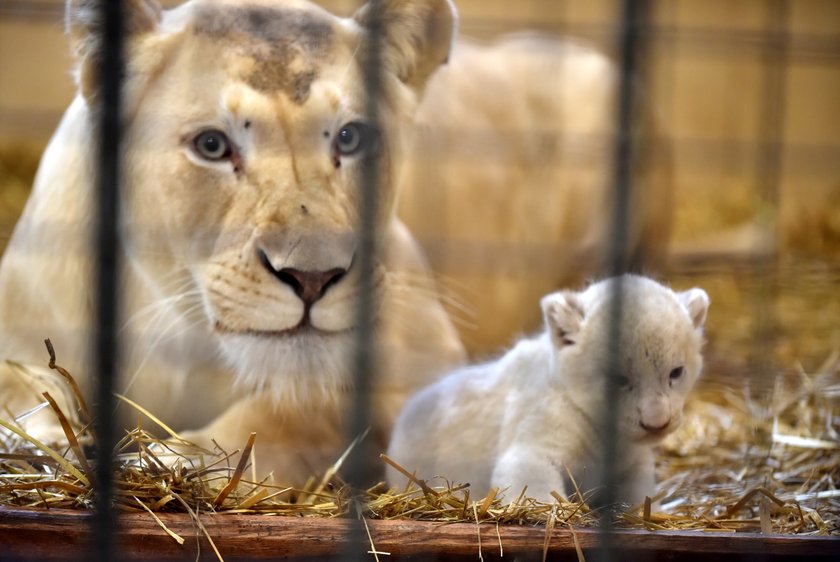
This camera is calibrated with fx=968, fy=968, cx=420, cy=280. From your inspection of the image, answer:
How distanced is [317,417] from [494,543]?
708 mm

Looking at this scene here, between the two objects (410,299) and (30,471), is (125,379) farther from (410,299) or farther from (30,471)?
(410,299)

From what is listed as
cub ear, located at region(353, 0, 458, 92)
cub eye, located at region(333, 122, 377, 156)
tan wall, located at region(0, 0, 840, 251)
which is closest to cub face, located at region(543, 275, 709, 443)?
cub eye, located at region(333, 122, 377, 156)

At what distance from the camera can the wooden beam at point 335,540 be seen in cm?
139

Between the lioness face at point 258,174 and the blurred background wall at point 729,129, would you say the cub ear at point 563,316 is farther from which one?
the blurred background wall at point 729,129

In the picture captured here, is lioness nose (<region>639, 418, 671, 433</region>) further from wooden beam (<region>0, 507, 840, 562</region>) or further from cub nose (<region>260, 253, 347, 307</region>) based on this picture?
cub nose (<region>260, 253, 347, 307</region>)

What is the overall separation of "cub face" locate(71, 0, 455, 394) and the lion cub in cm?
27

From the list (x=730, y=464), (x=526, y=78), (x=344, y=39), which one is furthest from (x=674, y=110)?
(x=344, y=39)

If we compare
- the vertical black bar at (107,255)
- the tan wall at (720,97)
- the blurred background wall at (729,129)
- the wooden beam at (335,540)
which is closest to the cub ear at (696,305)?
the wooden beam at (335,540)

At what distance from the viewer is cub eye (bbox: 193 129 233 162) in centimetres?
185

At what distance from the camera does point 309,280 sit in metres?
1.71

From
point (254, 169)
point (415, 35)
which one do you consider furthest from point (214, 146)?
point (415, 35)

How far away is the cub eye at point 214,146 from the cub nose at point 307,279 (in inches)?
9.8

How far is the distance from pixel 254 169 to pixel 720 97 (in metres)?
3.81

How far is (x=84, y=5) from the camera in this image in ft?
5.94
